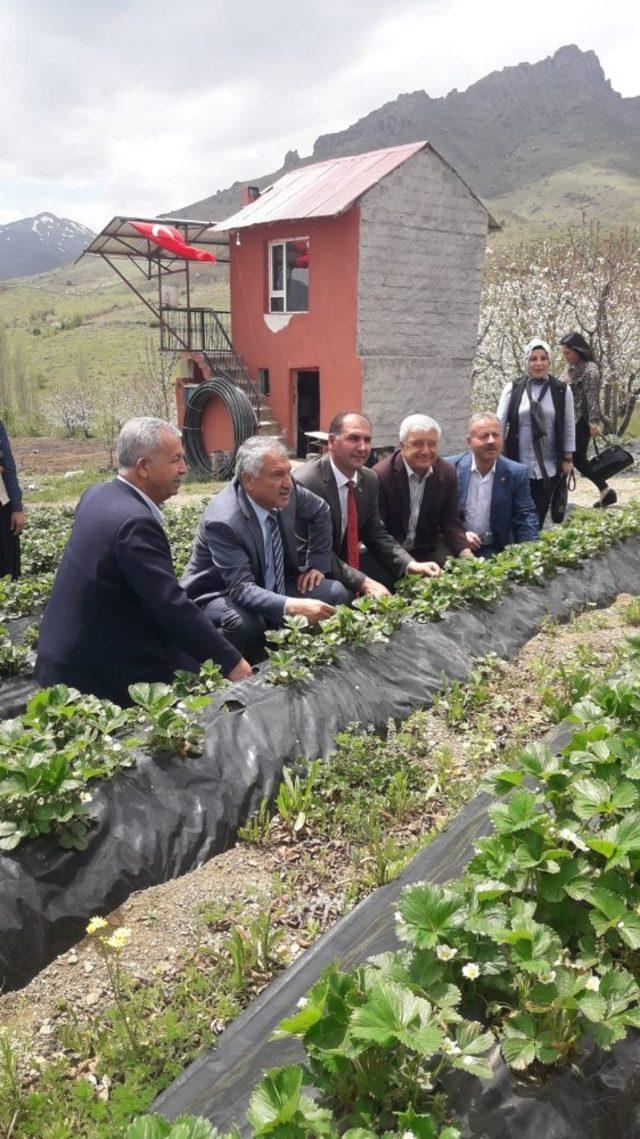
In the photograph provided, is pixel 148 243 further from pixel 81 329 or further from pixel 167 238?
pixel 81 329

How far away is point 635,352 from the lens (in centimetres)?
1822

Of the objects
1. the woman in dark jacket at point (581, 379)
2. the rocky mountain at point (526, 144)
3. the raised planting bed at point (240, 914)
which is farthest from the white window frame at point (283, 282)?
the rocky mountain at point (526, 144)

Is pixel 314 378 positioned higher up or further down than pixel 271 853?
higher up

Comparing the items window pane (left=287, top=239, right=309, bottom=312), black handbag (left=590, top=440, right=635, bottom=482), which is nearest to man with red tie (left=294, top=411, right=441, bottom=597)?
black handbag (left=590, top=440, right=635, bottom=482)

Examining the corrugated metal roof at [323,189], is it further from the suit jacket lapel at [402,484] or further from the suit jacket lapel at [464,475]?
the suit jacket lapel at [402,484]

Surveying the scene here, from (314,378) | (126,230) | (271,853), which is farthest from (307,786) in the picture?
(126,230)

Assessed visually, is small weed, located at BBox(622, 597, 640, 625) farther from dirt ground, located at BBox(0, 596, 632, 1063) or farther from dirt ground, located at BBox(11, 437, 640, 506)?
dirt ground, located at BBox(11, 437, 640, 506)

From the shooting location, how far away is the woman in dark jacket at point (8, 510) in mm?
6262

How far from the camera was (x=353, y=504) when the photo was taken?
5.69 metres

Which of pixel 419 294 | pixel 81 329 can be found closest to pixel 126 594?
pixel 419 294

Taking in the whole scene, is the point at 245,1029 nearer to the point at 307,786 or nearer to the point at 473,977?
the point at 473,977

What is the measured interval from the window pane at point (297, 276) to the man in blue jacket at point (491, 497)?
12302 millimetres

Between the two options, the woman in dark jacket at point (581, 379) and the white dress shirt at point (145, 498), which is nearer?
the white dress shirt at point (145, 498)

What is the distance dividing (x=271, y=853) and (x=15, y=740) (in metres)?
1.06
